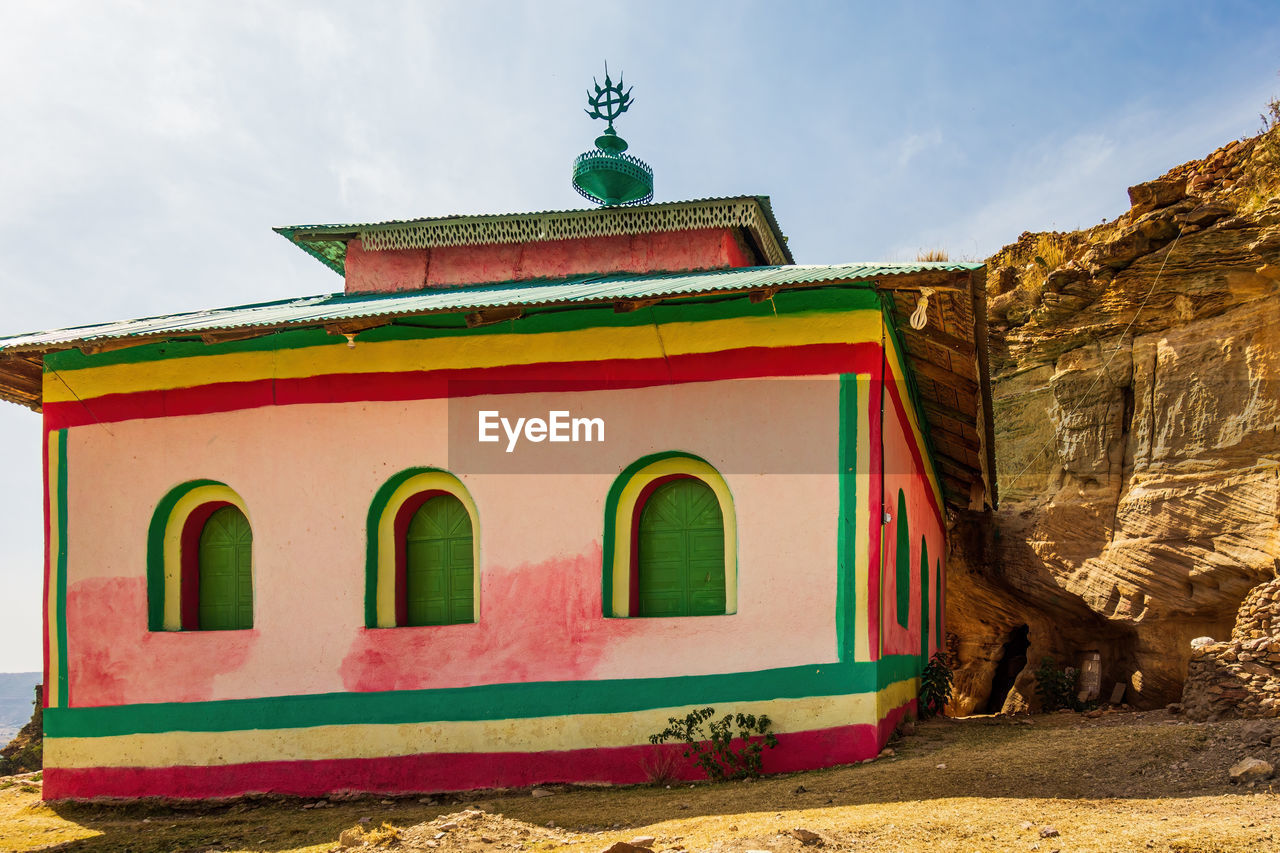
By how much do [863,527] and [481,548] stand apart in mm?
3196

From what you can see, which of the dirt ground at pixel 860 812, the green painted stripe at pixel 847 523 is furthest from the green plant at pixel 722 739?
the green painted stripe at pixel 847 523

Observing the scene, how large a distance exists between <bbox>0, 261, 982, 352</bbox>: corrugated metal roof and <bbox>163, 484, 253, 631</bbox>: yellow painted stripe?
1.56 metres

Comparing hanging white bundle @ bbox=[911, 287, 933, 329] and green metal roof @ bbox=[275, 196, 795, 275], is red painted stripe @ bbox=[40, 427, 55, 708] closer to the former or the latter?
green metal roof @ bbox=[275, 196, 795, 275]

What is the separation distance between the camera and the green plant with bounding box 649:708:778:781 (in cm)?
774

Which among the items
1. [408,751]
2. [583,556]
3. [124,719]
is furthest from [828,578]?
[124,719]

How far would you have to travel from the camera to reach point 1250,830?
17.1 ft

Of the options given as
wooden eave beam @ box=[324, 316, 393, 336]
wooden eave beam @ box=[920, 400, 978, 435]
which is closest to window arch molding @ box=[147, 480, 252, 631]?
wooden eave beam @ box=[324, 316, 393, 336]

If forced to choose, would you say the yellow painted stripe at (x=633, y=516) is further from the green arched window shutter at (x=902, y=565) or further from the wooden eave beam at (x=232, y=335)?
the wooden eave beam at (x=232, y=335)

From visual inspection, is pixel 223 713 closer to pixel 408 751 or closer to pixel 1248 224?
pixel 408 751

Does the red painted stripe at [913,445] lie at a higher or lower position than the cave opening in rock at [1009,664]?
higher

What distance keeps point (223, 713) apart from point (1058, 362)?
1254 cm

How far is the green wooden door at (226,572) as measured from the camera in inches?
375

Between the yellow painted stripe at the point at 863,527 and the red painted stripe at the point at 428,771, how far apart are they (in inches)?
27.2

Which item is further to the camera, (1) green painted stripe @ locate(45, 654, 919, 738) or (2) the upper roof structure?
→ (2) the upper roof structure
